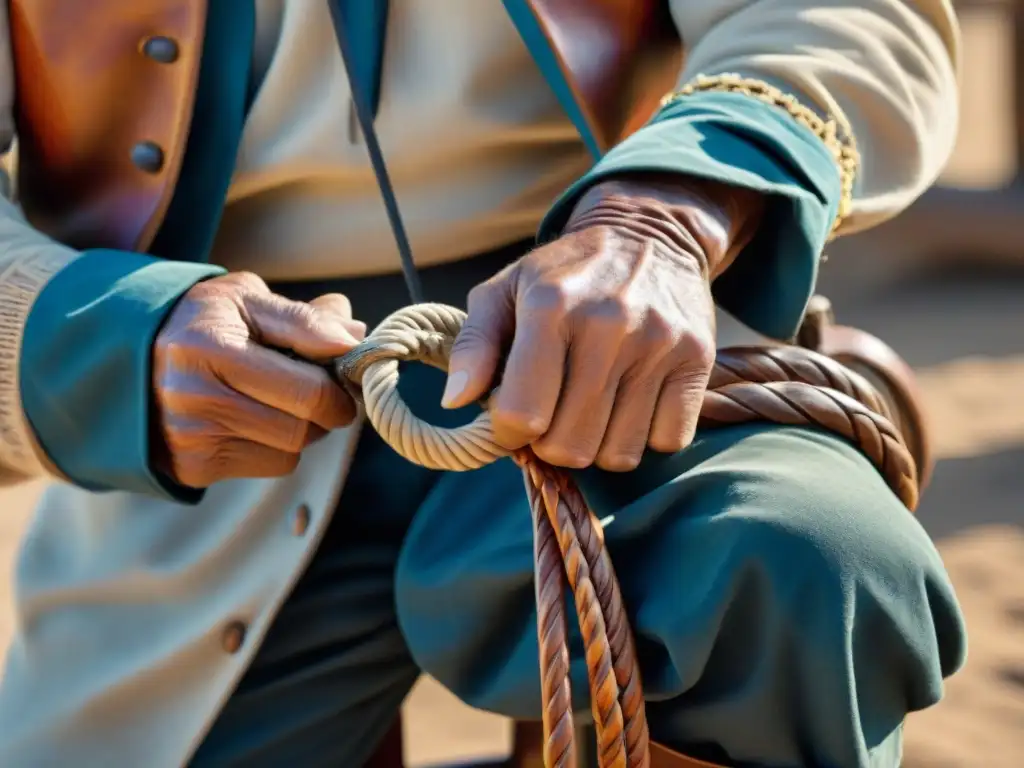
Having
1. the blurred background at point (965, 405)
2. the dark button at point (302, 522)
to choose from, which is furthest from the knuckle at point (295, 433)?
the blurred background at point (965, 405)

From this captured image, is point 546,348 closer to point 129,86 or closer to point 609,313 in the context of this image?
point 609,313

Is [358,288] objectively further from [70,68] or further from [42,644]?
[42,644]

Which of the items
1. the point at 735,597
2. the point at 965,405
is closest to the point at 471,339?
the point at 735,597

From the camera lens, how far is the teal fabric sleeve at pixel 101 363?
1.10 meters

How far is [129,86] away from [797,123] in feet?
1.94

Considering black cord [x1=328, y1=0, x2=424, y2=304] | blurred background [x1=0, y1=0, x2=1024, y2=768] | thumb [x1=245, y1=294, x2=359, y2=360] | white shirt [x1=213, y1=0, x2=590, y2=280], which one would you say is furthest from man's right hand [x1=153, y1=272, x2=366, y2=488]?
blurred background [x1=0, y1=0, x2=1024, y2=768]

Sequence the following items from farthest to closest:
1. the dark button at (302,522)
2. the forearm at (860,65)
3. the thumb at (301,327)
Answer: the dark button at (302,522)
the forearm at (860,65)
the thumb at (301,327)

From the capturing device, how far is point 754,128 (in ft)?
3.56

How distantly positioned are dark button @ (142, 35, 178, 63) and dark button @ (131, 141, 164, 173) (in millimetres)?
75

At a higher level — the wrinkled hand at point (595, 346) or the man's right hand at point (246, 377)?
the wrinkled hand at point (595, 346)

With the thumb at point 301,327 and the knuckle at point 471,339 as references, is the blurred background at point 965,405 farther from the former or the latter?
the knuckle at point 471,339

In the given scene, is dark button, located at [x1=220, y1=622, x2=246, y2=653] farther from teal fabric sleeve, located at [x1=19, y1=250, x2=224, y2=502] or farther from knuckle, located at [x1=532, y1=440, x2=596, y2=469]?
knuckle, located at [x1=532, y1=440, x2=596, y2=469]

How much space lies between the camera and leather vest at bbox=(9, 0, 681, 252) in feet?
4.10

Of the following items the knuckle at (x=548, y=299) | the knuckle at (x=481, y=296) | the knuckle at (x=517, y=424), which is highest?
the knuckle at (x=548, y=299)
